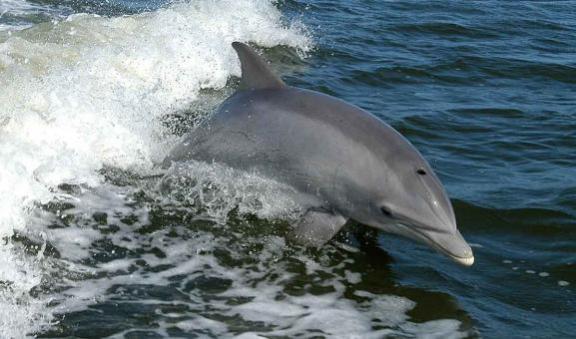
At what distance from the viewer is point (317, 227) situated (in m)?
7.70

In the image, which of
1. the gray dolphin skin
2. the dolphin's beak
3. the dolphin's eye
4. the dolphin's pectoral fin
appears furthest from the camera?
the dolphin's pectoral fin

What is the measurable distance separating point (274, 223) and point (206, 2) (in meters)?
12.9

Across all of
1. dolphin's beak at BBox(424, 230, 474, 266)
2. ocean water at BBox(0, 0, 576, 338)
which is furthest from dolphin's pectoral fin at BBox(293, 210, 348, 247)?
dolphin's beak at BBox(424, 230, 474, 266)

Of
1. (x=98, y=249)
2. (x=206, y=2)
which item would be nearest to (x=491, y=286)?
(x=98, y=249)

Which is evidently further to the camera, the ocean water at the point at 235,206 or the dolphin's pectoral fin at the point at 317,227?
the dolphin's pectoral fin at the point at 317,227

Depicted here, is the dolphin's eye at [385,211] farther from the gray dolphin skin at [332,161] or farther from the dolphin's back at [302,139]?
the dolphin's back at [302,139]

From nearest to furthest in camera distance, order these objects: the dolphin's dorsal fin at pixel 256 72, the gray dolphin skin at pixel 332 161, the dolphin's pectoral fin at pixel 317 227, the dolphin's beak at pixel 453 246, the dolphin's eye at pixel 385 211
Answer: the dolphin's beak at pixel 453 246, the gray dolphin skin at pixel 332 161, the dolphin's eye at pixel 385 211, the dolphin's pectoral fin at pixel 317 227, the dolphin's dorsal fin at pixel 256 72

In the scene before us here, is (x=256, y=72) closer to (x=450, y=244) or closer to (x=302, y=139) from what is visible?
(x=302, y=139)

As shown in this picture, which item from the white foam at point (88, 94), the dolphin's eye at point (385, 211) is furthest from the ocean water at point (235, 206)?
the dolphin's eye at point (385, 211)

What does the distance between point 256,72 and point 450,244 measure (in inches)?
104

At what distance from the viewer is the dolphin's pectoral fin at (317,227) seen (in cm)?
766

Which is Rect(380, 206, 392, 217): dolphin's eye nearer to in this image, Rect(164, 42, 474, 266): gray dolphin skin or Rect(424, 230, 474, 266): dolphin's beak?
Rect(164, 42, 474, 266): gray dolphin skin

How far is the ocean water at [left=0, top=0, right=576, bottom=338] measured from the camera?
6624mm

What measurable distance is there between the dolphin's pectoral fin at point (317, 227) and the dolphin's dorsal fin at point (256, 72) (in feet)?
4.67
